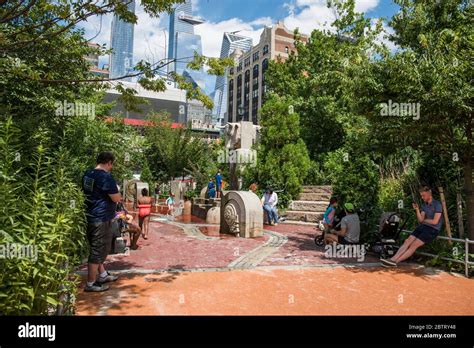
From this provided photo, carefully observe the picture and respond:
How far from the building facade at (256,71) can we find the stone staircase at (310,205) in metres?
53.9

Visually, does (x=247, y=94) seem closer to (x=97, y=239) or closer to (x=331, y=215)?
(x=331, y=215)

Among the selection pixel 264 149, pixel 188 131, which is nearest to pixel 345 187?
pixel 264 149

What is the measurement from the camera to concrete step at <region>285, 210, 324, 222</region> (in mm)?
13700

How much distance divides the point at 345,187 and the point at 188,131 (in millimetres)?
27342

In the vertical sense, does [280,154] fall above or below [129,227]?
above

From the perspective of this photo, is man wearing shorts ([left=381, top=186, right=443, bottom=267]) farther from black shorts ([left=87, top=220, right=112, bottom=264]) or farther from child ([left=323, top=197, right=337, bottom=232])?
black shorts ([left=87, top=220, right=112, bottom=264])

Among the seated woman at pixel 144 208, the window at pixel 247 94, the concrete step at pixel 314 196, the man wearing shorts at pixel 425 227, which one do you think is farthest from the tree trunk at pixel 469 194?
the window at pixel 247 94

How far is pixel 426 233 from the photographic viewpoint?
6230mm

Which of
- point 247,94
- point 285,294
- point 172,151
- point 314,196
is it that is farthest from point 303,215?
point 247,94

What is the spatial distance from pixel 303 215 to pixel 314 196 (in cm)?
174

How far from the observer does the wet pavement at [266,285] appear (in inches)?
166

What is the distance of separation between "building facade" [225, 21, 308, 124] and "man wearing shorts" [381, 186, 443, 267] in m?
63.1

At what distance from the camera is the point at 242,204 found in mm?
10414

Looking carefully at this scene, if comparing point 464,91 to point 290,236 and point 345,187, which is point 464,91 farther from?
point 290,236
